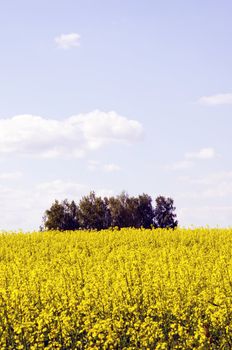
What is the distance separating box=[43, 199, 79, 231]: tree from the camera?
51000 millimetres

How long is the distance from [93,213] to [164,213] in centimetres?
913

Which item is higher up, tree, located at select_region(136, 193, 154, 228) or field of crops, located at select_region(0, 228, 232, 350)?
tree, located at select_region(136, 193, 154, 228)

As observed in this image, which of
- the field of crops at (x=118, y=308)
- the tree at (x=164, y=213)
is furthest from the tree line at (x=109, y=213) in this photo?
the field of crops at (x=118, y=308)

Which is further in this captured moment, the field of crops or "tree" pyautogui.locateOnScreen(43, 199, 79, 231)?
"tree" pyautogui.locateOnScreen(43, 199, 79, 231)

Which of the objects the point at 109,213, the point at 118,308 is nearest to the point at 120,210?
the point at 109,213

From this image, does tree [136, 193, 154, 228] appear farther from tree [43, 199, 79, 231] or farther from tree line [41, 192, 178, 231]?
tree [43, 199, 79, 231]

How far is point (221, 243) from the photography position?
21297mm

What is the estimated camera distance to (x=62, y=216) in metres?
51.4

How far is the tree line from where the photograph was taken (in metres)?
51.3

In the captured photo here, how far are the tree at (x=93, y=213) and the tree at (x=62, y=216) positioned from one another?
0.69 metres

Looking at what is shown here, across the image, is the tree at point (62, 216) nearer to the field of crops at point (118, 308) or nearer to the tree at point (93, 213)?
the tree at point (93, 213)

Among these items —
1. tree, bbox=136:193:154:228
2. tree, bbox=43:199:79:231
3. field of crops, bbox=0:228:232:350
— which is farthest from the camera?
tree, bbox=136:193:154:228

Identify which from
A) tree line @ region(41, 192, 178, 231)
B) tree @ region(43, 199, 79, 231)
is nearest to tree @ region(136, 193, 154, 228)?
tree line @ region(41, 192, 178, 231)

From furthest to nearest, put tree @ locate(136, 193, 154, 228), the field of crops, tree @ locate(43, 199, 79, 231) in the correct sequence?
tree @ locate(136, 193, 154, 228) → tree @ locate(43, 199, 79, 231) → the field of crops
